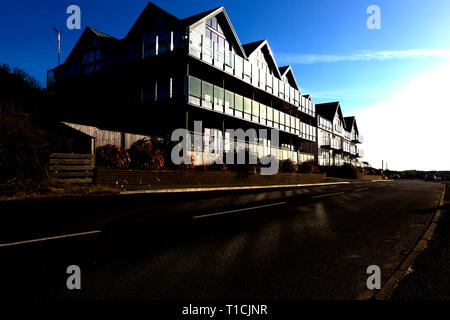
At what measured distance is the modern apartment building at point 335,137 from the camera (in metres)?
46.4

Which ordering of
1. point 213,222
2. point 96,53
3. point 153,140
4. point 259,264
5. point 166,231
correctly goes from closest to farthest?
point 259,264 → point 166,231 → point 213,222 → point 153,140 → point 96,53

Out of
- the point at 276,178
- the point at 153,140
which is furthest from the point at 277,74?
the point at 153,140

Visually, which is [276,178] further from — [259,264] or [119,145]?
[259,264]

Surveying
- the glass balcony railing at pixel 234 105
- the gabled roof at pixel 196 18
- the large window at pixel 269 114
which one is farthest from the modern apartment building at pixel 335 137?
the gabled roof at pixel 196 18

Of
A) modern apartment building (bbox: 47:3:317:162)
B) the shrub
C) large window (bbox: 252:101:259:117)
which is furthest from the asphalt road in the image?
large window (bbox: 252:101:259:117)

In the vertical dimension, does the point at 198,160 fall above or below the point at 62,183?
above

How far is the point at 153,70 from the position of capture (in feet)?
72.4

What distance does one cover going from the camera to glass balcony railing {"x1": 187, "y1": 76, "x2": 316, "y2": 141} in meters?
19.7

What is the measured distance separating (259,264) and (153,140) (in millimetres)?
13597

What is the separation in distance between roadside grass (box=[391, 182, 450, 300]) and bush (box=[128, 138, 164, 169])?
12542 millimetres

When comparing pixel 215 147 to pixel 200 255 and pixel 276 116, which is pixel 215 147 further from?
pixel 200 255

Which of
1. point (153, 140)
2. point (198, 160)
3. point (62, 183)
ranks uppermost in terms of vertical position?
point (153, 140)

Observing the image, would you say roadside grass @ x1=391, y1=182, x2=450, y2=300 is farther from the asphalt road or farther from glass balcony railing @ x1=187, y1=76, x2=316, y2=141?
glass balcony railing @ x1=187, y1=76, x2=316, y2=141

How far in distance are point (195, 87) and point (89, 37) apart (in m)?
15.1
